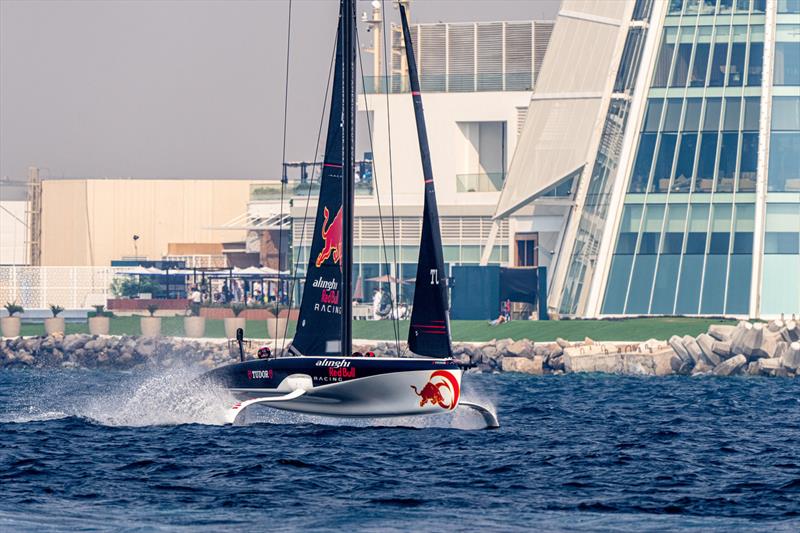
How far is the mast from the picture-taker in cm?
3169

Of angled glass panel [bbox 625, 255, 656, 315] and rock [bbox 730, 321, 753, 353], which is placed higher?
angled glass panel [bbox 625, 255, 656, 315]

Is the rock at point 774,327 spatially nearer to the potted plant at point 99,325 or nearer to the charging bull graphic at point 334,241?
the charging bull graphic at point 334,241

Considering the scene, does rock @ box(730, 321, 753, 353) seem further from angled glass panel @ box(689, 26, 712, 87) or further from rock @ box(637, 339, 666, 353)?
angled glass panel @ box(689, 26, 712, 87)

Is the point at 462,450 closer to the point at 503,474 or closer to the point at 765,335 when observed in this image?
the point at 503,474

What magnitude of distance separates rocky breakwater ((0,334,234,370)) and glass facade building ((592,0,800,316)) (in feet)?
54.7

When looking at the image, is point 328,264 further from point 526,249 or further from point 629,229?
point 526,249

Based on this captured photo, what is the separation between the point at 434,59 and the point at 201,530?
235 ft

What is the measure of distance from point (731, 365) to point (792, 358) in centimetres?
203

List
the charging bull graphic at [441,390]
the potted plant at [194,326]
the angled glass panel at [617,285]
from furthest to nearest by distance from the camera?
the potted plant at [194,326], the angled glass panel at [617,285], the charging bull graphic at [441,390]

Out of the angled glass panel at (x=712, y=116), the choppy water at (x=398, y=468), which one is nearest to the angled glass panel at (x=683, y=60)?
the angled glass panel at (x=712, y=116)

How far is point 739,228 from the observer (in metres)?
64.9

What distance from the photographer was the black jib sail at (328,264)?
31.6m

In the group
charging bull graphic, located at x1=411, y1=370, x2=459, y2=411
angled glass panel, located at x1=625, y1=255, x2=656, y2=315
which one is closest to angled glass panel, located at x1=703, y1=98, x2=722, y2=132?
angled glass panel, located at x1=625, y1=255, x2=656, y2=315

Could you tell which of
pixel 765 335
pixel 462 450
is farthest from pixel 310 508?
pixel 765 335
